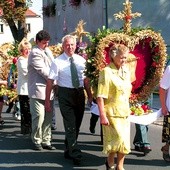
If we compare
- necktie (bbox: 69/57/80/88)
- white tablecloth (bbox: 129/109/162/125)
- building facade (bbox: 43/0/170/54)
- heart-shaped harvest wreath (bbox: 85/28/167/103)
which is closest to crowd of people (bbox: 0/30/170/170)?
necktie (bbox: 69/57/80/88)

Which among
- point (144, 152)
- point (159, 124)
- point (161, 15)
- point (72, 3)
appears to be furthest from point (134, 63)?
point (72, 3)

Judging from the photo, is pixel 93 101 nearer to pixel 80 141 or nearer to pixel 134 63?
pixel 134 63

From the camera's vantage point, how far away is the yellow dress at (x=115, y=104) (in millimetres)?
6102

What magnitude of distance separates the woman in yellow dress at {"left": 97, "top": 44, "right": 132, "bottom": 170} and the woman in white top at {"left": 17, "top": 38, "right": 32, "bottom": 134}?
3326mm

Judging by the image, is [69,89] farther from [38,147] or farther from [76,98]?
[38,147]

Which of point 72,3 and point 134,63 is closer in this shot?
point 134,63

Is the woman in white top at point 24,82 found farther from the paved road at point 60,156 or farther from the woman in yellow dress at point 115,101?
the woman in yellow dress at point 115,101

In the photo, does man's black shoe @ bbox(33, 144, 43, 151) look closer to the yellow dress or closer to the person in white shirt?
the person in white shirt

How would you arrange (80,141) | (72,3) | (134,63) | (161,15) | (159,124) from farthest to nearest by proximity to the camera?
(72,3) < (161,15) < (159,124) < (80,141) < (134,63)

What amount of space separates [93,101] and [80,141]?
1583mm

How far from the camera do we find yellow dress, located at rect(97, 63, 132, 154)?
240 inches

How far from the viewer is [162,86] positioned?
6.73 meters

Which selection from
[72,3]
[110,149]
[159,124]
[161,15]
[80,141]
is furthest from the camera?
[72,3]

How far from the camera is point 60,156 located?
25.3 feet
